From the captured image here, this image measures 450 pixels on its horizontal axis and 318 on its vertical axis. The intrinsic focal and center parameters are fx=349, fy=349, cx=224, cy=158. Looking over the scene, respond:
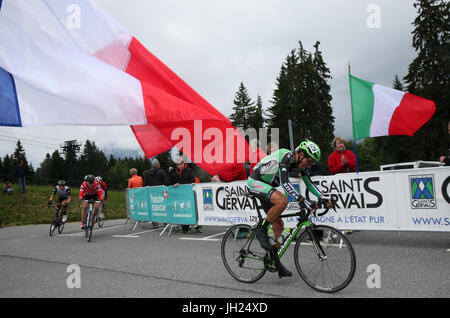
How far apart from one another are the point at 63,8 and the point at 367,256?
715cm

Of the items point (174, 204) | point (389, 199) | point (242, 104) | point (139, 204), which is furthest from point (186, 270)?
point (242, 104)

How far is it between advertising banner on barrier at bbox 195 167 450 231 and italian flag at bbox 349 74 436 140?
1529 millimetres

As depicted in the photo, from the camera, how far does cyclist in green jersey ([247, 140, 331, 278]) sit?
14.3ft

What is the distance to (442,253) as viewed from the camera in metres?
5.82

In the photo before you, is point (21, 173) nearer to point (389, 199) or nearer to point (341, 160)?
point (341, 160)

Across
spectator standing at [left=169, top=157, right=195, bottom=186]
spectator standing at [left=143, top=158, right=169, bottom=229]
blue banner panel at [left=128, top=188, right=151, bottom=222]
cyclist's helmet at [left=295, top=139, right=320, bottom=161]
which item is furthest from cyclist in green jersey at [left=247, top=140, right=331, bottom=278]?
spectator standing at [left=143, top=158, right=169, bottom=229]

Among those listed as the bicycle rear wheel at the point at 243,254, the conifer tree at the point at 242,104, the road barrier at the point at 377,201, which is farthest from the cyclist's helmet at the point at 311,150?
the conifer tree at the point at 242,104

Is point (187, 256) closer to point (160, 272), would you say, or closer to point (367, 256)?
point (160, 272)

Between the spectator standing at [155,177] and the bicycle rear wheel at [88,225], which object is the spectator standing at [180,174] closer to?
the spectator standing at [155,177]

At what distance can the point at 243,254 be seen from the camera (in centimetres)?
488

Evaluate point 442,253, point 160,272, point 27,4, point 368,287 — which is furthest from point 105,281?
point 442,253

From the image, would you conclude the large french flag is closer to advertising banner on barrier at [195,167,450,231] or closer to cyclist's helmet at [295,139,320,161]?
advertising banner on barrier at [195,167,450,231]

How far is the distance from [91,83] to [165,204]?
196 inches
